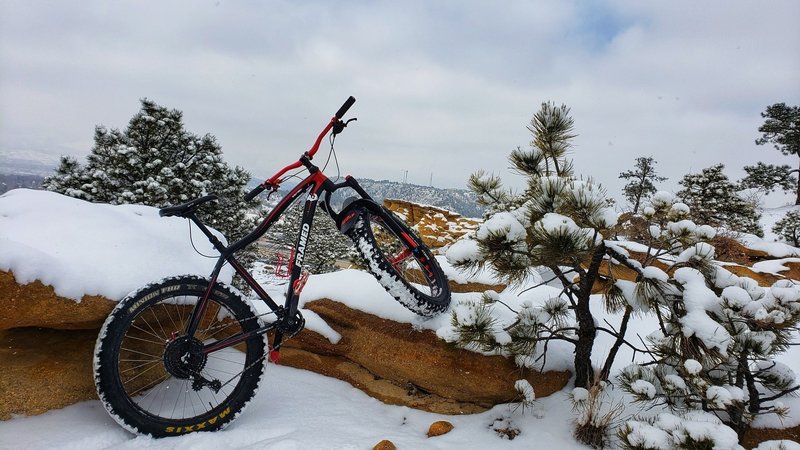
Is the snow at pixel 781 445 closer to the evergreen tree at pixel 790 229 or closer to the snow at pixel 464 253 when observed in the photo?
the snow at pixel 464 253

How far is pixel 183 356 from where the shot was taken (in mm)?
2928

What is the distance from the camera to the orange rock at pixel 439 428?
3223 millimetres

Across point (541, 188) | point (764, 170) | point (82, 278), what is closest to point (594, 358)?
point (541, 188)

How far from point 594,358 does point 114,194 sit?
1647 cm

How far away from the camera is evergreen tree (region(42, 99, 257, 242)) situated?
13820 mm

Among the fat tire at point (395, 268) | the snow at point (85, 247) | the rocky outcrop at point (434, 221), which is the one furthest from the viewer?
the rocky outcrop at point (434, 221)

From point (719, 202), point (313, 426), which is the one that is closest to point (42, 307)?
point (313, 426)

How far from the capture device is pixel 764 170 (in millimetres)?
25234

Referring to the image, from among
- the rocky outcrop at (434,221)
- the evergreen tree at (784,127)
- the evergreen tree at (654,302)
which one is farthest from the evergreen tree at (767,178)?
the evergreen tree at (654,302)

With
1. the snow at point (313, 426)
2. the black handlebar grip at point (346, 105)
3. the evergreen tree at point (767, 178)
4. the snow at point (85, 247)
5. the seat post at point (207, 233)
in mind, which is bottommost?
the snow at point (313, 426)

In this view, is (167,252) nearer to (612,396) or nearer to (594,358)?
(612,396)

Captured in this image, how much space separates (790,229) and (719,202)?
3432mm

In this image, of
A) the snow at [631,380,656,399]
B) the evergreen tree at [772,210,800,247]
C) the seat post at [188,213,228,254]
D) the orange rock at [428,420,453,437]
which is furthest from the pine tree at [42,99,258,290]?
the evergreen tree at [772,210,800,247]

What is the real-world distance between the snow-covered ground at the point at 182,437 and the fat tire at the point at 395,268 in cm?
34
